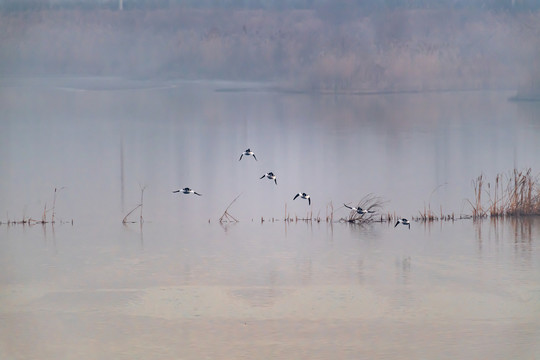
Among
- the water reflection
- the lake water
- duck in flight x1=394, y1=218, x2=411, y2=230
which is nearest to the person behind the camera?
the lake water

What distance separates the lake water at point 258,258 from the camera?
6211 mm

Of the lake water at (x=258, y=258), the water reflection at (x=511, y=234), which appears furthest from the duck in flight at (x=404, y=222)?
the water reflection at (x=511, y=234)

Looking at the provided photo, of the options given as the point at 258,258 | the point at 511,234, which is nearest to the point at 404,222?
the point at 511,234

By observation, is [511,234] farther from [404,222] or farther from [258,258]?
[258,258]

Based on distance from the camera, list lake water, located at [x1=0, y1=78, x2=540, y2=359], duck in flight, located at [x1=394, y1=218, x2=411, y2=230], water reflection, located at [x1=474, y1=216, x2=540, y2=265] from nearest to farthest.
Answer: lake water, located at [x1=0, y1=78, x2=540, y2=359]
water reflection, located at [x1=474, y1=216, x2=540, y2=265]
duck in flight, located at [x1=394, y1=218, x2=411, y2=230]

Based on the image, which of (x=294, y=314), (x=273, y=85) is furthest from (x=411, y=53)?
(x=294, y=314)

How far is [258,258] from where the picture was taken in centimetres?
824

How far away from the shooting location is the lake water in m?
6.21

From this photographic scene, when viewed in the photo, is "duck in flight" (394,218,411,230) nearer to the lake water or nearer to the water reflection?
the lake water

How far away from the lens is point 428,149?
1720 centimetres

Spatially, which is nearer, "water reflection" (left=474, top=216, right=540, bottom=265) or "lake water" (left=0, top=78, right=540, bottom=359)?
"lake water" (left=0, top=78, right=540, bottom=359)

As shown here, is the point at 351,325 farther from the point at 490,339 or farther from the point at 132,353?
the point at 132,353

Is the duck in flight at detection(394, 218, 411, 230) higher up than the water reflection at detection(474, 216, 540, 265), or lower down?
higher up

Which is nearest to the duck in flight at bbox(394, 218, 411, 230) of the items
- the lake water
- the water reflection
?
the lake water
